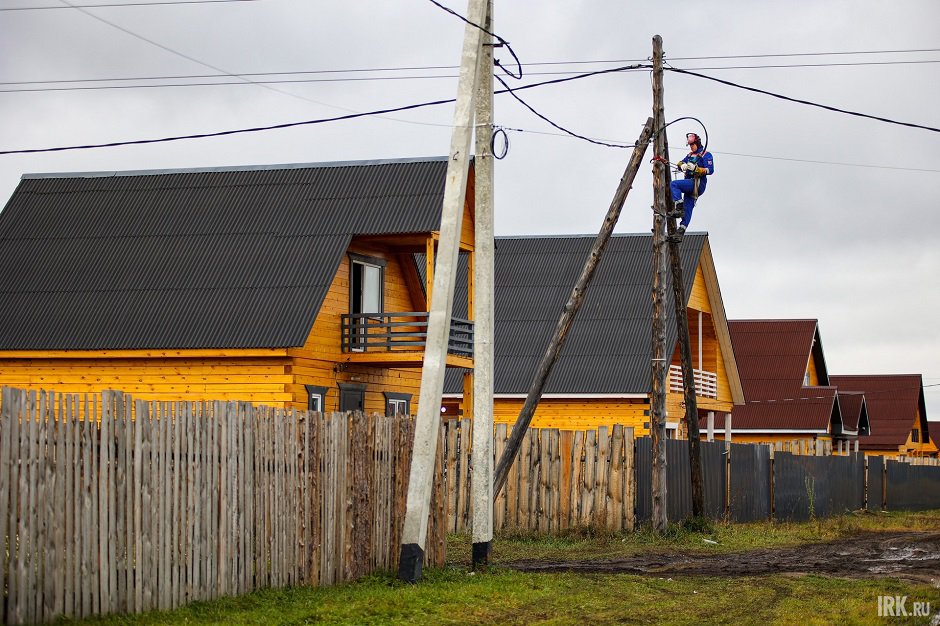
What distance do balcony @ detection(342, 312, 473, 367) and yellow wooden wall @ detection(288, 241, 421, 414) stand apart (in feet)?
1.03

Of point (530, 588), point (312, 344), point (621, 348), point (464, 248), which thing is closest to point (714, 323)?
point (621, 348)

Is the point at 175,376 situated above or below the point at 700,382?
below

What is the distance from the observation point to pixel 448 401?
1496 inches

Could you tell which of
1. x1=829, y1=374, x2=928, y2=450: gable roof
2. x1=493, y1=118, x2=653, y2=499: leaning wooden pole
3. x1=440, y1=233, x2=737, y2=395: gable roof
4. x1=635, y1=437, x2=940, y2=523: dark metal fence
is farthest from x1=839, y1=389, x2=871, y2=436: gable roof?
x1=493, y1=118, x2=653, y2=499: leaning wooden pole

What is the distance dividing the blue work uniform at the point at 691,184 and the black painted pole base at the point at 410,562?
11.1m

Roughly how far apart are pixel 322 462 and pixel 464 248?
16.4 meters

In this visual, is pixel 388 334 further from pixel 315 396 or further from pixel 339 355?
pixel 315 396

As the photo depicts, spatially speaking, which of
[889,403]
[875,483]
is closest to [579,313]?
[875,483]

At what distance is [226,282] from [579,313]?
1240 cm

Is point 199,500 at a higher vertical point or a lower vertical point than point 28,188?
lower

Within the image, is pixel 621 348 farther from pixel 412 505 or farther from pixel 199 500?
pixel 199 500

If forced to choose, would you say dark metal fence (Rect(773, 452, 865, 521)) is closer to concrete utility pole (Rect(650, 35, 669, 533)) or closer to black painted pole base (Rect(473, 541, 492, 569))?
concrete utility pole (Rect(650, 35, 669, 533))

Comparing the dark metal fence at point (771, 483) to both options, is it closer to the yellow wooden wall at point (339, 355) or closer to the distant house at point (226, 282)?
the distant house at point (226, 282)

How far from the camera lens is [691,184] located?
23.5 m
